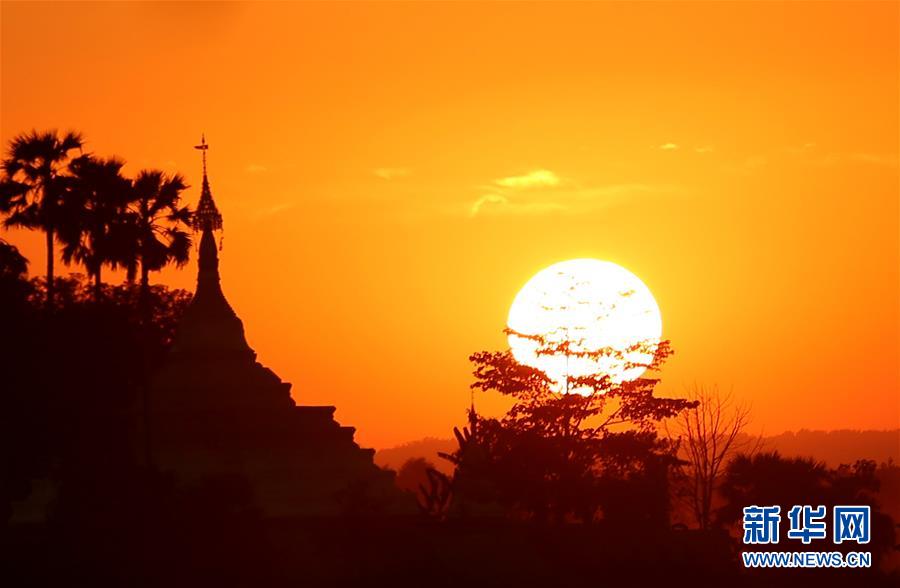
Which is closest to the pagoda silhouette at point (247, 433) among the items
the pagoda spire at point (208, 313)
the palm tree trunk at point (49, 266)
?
the pagoda spire at point (208, 313)

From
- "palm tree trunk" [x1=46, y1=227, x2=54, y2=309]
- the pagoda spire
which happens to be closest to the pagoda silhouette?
the pagoda spire

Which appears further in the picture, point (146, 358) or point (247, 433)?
point (247, 433)

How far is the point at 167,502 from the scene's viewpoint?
5216cm

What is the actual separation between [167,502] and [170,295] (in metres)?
21.3

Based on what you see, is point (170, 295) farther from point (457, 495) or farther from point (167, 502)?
point (167, 502)

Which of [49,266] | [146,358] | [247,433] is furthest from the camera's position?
[247,433]

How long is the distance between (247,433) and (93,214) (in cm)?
952

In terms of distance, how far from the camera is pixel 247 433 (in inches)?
2635

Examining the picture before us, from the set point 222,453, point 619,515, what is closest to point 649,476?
point 619,515

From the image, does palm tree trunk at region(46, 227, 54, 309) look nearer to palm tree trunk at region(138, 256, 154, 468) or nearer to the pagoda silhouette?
palm tree trunk at region(138, 256, 154, 468)

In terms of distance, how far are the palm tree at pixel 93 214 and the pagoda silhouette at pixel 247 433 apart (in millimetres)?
5411

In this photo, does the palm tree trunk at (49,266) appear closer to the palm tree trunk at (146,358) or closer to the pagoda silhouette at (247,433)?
the palm tree trunk at (146,358)

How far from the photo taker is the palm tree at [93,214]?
64.3 meters

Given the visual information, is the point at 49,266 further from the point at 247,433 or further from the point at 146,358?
the point at 247,433
